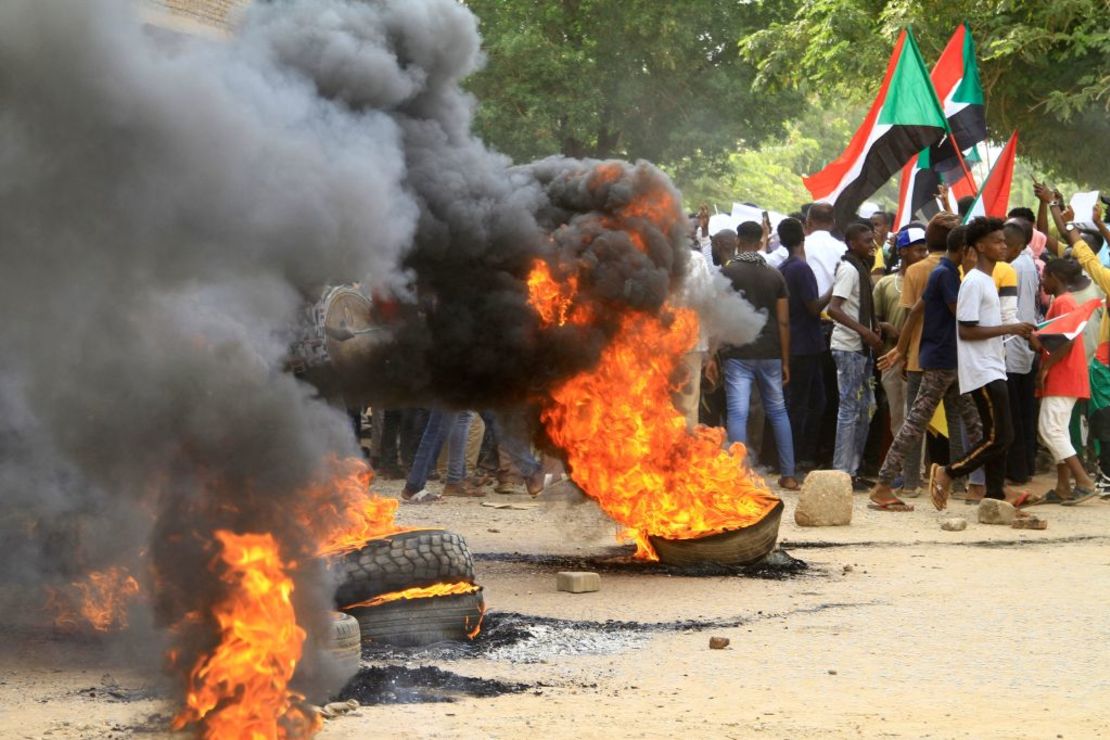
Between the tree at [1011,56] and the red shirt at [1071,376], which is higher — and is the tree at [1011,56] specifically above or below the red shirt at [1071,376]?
above

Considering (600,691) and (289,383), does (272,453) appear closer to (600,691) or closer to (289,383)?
(289,383)

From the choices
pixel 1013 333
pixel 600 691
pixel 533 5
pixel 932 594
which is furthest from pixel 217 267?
pixel 533 5

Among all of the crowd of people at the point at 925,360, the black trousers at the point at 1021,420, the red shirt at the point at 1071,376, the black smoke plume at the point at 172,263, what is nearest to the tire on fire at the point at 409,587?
the black smoke plume at the point at 172,263

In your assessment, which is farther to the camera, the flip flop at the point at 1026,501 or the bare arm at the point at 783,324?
the bare arm at the point at 783,324

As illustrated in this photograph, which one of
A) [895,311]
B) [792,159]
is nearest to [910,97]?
[895,311]

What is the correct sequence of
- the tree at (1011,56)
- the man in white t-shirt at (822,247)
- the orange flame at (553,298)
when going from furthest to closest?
the tree at (1011,56)
the man in white t-shirt at (822,247)
the orange flame at (553,298)

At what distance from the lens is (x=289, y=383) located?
14.6 feet

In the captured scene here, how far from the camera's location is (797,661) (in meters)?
6.12

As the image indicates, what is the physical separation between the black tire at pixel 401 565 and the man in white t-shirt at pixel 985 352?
537 cm

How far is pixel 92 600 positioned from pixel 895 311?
811cm

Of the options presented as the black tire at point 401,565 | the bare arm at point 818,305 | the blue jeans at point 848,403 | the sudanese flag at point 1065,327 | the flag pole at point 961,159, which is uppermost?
the flag pole at point 961,159

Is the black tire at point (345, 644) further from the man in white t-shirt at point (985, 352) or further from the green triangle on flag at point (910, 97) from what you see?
the green triangle on flag at point (910, 97)

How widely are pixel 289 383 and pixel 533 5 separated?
1092 inches

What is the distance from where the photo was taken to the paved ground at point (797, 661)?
5000mm
